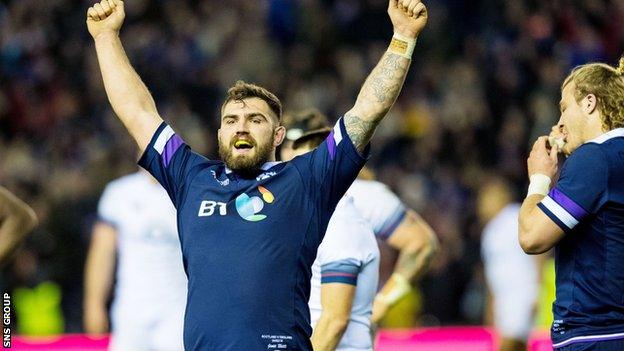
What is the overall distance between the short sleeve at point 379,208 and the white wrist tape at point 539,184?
1807mm

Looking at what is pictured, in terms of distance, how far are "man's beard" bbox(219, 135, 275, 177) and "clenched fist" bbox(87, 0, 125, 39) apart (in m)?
0.90

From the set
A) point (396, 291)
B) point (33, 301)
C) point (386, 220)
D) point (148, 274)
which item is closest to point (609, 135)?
point (386, 220)

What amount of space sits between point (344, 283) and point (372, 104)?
1.06 metres

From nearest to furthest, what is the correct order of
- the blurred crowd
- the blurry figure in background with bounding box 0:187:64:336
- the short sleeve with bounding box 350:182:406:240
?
the short sleeve with bounding box 350:182:406:240 < the blurry figure in background with bounding box 0:187:64:336 < the blurred crowd

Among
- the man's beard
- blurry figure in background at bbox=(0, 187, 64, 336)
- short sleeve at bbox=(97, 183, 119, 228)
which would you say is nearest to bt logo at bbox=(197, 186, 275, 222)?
the man's beard

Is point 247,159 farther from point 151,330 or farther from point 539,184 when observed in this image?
point 151,330

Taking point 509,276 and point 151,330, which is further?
point 509,276

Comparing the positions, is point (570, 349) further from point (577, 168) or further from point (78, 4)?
point (78, 4)

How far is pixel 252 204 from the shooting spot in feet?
18.0

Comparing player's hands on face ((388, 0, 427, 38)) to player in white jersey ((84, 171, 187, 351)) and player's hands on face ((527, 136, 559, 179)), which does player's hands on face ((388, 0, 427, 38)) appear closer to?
player's hands on face ((527, 136, 559, 179))

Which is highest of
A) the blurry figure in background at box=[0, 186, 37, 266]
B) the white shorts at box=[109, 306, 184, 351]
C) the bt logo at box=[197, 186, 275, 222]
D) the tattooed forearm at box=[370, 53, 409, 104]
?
the tattooed forearm at box=[370, 53, 409, 104]

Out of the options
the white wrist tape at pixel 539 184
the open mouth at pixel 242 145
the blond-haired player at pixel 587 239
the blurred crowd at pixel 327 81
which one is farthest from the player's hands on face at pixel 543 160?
the blurred crowd at pixel 327 81

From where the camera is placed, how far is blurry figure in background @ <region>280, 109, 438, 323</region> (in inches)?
272

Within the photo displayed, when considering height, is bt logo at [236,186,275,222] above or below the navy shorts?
above
